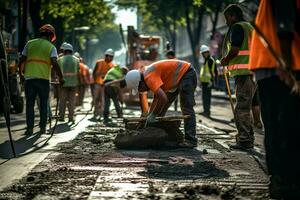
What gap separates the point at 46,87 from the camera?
11.1 meters

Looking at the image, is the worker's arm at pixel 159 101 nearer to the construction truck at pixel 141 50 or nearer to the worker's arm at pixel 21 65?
the worker's arm at pixel 21 65

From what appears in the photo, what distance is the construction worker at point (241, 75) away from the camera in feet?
29.6

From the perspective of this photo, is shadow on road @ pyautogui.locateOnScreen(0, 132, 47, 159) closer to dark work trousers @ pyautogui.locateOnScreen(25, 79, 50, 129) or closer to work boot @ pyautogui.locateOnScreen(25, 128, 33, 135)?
work boot @ pyautogui.locateOnScreen(25, 128, 33, 135)

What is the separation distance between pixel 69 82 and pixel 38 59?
156 inches

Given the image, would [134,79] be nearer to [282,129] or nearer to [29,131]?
[29,131]

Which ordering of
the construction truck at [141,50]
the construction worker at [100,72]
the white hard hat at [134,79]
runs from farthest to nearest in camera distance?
the construction truck at [141,50]
the construction worker at [100,72]
the white hard hat at [134,79]

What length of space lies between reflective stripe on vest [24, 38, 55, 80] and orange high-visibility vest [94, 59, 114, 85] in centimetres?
615

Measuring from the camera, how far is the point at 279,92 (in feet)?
16.0

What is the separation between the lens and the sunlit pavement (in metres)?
5.34

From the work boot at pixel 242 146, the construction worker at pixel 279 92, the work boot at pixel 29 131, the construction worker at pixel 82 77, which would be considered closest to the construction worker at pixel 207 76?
the construction worker at pixel 82 77

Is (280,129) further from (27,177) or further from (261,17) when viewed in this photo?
(27,177)

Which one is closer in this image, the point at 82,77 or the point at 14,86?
the point at 14,86

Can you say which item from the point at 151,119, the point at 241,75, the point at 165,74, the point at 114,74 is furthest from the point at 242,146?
the point at 114,74

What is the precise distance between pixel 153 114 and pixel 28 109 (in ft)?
9.96
